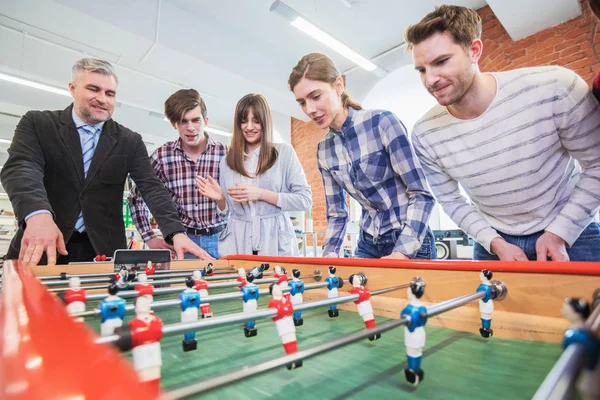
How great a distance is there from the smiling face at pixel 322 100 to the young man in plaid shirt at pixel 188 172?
767mm

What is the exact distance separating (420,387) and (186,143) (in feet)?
6.13

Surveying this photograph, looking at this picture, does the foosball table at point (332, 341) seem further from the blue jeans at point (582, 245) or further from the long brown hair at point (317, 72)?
the long brown hair at point (317, 72)

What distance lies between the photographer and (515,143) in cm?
109

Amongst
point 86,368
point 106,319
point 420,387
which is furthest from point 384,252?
point 86,368

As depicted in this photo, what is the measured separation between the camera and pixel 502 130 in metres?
1.11

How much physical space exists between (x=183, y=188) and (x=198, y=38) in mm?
3054

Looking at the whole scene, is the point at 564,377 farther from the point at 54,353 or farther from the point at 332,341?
the point at 54,353

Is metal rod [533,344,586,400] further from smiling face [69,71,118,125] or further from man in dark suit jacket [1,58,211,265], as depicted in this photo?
smiling face [69,71,118,125]

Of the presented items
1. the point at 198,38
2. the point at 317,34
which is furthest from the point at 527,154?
the point at 198,38

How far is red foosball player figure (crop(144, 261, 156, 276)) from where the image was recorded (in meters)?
1.18

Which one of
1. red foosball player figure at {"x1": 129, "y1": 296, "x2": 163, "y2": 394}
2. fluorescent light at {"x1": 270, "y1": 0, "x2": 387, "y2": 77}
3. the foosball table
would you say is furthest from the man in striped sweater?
fluorescent light at {"x1": 270, "y1": 0, "x2": 387, "y2": 77}

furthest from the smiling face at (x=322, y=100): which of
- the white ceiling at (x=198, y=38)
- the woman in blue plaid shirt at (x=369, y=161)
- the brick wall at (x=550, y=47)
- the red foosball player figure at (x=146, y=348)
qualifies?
the brick wall at (x=550, y=47)

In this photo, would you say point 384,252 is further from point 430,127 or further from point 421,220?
point 430,127

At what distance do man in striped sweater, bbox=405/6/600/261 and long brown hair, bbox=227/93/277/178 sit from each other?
32.2 inches
